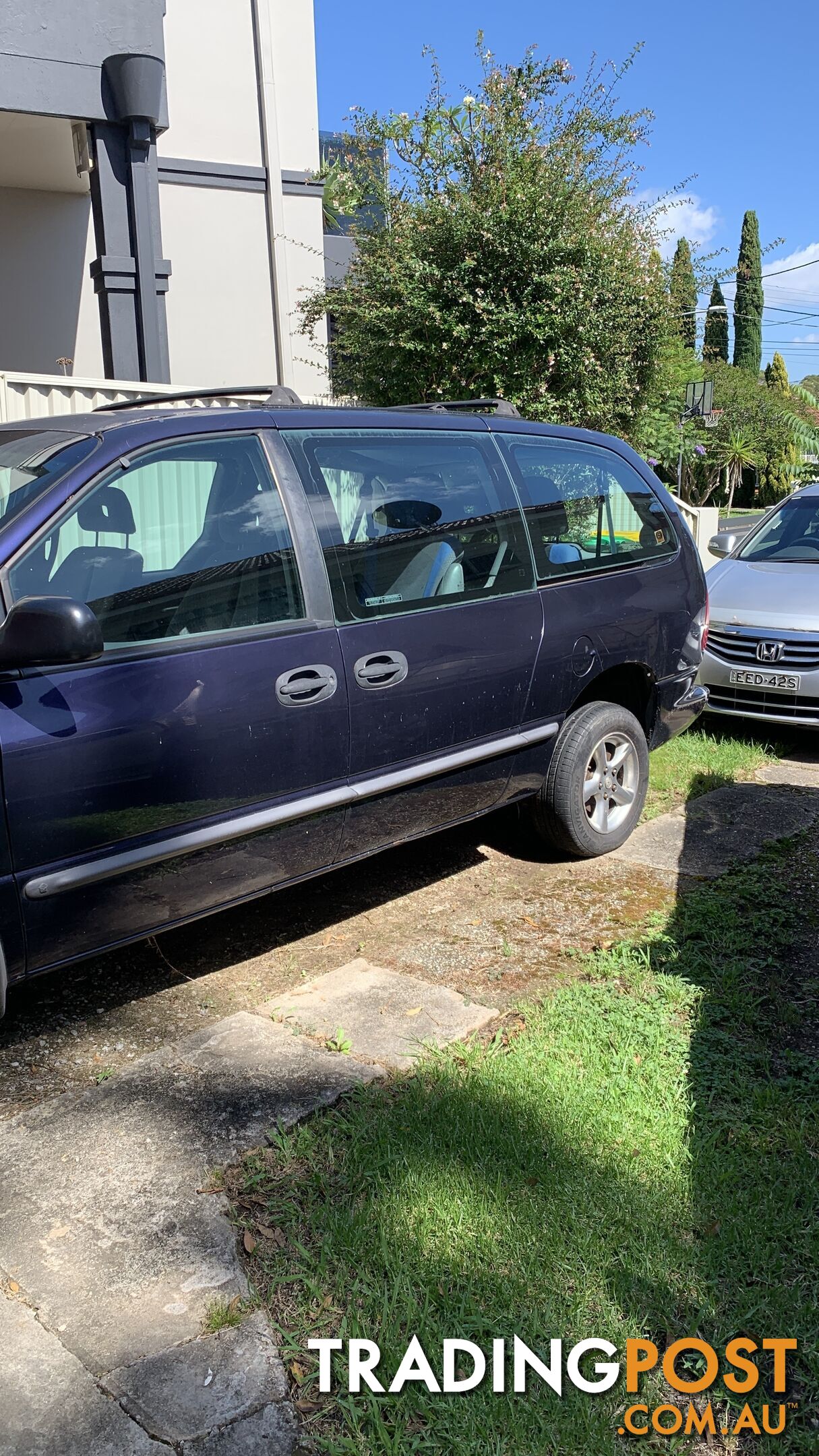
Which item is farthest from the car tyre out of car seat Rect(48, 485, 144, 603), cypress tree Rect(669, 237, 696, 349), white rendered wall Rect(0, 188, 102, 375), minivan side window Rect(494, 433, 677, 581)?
white rendered wall Rect(0, 188, 102, 375)

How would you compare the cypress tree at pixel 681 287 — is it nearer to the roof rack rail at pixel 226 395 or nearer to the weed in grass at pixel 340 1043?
the roof rack rail at pixel 226 395

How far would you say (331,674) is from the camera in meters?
3.51

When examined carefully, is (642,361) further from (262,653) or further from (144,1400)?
(144,1400)

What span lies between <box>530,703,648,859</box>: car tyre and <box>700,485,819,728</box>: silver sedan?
1985mm

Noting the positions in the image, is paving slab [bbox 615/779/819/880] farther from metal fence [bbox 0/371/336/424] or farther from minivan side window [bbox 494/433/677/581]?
metal fence [bbox 0/371/336/424]

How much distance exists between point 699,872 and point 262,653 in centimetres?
243

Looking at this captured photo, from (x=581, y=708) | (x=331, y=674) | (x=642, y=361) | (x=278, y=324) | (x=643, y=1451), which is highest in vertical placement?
(x=278, y=324)

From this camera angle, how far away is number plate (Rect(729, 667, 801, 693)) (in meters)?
6.64

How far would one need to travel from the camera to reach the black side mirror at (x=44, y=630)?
2695 millimetres

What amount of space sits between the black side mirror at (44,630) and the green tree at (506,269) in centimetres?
666

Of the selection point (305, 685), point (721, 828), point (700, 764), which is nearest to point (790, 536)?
point (700, 764)

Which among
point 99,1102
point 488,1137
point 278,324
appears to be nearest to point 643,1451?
point 488,1137

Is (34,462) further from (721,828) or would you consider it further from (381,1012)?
(721,828)

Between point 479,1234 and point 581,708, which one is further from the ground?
point 581,708
